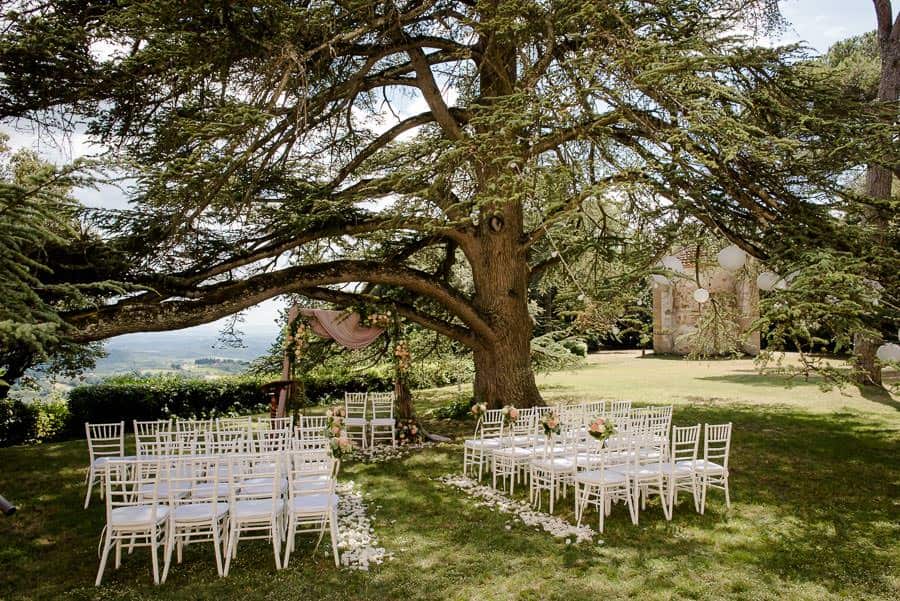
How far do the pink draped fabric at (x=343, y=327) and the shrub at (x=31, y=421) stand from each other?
624 centimetres

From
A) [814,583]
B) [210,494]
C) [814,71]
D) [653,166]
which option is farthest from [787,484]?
[210,494]

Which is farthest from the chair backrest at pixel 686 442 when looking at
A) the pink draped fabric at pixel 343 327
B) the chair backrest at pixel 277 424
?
the pink draped fabric at pixel 343 327

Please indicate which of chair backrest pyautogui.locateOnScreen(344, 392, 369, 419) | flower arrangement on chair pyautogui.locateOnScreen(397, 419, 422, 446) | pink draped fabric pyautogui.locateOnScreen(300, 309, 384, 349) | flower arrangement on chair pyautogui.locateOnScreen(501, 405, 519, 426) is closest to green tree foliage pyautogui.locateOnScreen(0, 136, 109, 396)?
flower arrangement on chair pyautogui.locateOnScreen(501, 405, 519, 426)

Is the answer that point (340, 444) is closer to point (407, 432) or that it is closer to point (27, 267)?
point (27, 267)

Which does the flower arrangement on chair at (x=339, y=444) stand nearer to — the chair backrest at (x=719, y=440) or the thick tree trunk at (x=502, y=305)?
the chair backrest at (x=719, y=440)

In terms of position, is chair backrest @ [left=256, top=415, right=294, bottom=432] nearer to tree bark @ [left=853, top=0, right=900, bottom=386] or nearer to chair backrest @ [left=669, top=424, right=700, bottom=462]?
chair backrest @ [left=669, top=424, right=700, bottom=462]

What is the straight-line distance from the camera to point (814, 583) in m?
4.93

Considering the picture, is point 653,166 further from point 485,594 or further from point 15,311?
point 15,311

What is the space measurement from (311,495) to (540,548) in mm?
2166

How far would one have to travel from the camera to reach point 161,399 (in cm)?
1420

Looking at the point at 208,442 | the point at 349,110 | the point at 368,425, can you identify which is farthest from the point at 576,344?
the point at 208,442

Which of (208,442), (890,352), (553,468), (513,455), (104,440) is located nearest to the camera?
(208,442)

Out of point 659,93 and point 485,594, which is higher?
point 659,93

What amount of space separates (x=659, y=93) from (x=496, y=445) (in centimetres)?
462
